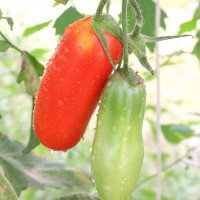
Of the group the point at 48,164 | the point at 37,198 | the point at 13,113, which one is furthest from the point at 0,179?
the point at 13,113

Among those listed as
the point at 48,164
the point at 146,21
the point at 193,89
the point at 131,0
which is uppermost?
the point at 131,0

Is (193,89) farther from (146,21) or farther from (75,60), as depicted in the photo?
(75,60)

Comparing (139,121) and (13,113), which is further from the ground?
(139,121)

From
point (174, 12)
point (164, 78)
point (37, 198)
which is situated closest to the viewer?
point (37, 198)

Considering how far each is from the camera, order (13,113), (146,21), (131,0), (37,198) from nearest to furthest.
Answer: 1. (131,0)
2. (146,21)
3. (37,198)
4. (13,113)

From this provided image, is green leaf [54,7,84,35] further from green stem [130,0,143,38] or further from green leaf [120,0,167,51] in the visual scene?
green stem [130,0,143,38]

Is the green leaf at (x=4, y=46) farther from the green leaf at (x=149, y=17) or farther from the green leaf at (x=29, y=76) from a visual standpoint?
the green leaf at (x=149, y=17)

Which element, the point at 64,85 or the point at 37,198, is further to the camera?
the point at 37,198

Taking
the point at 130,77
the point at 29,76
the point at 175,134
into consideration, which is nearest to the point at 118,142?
the point at 130,77
